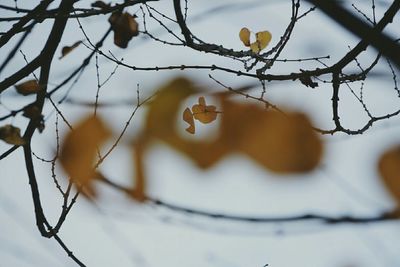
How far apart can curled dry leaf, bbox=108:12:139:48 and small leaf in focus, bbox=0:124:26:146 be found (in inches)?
51.7

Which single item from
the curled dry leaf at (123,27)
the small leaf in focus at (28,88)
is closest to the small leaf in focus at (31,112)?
the small leaf in focus at (28,88)

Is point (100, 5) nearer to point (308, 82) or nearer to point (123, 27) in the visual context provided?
point (123, 27)

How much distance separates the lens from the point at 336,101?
3203mm

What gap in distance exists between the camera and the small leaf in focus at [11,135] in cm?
344

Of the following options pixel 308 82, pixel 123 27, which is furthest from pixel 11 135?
pixel 308 82

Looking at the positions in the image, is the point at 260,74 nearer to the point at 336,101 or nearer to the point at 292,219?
the point at 336,101

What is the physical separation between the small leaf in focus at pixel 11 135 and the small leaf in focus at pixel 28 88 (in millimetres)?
398

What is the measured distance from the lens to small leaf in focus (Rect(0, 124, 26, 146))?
344 centimetres

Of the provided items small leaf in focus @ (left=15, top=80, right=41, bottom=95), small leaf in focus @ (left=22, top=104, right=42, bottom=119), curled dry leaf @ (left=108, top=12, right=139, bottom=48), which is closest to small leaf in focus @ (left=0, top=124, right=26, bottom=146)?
small leaf in focus @ (left=22, top=104, right=42, bottom=119)

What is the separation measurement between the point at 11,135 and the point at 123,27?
1.50 m

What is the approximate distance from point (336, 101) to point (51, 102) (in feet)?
8.56

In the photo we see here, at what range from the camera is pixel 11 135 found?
11.4 ft

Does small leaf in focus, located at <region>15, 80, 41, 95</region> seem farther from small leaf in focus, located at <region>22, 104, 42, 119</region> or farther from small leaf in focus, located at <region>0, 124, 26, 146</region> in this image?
small leaf in focus, located at <region>0, 124, 26, 146</region>

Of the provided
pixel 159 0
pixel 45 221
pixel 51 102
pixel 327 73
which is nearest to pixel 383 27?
pixel 327 73
